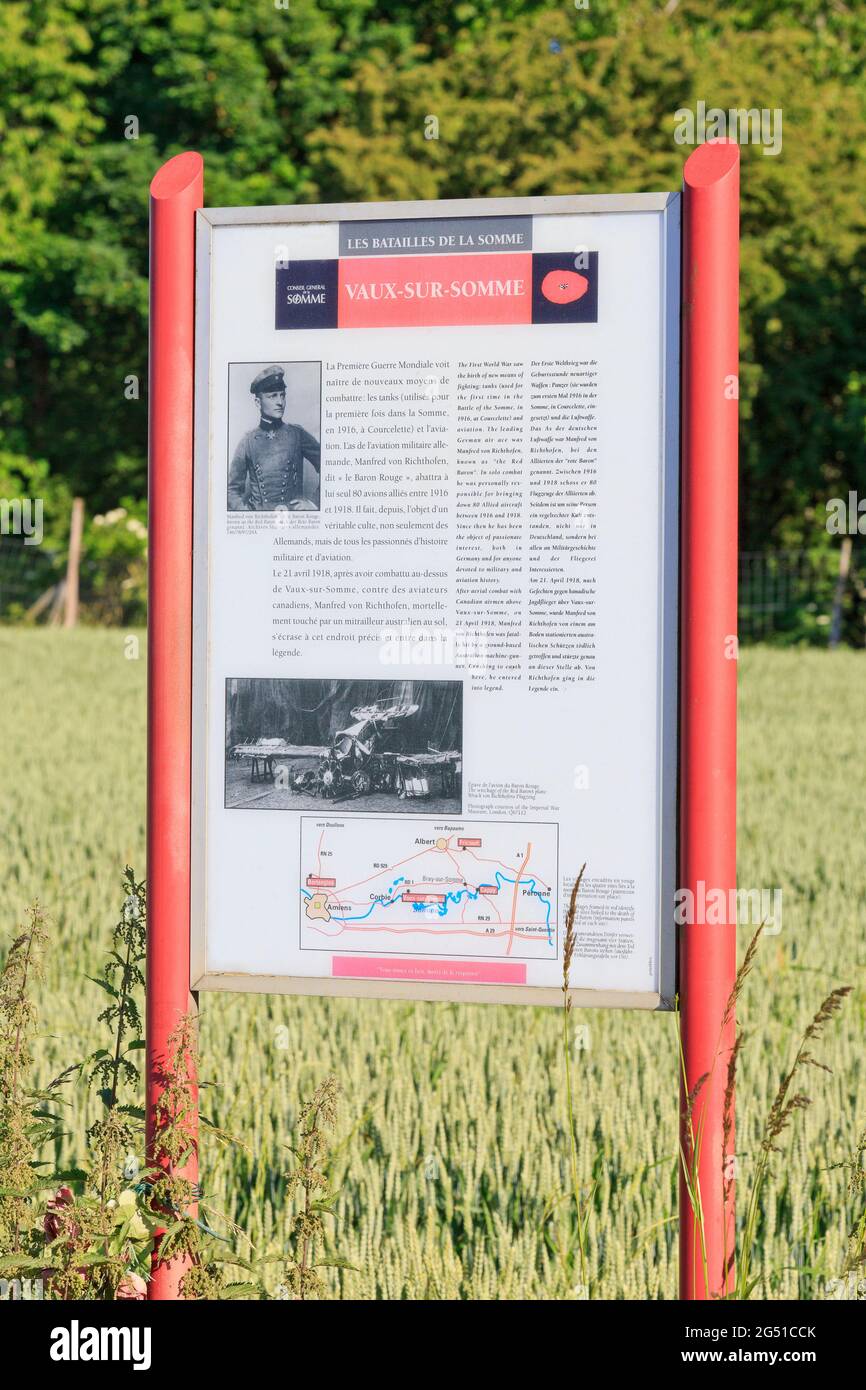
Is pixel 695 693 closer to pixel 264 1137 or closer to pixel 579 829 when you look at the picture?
pixel 579 829

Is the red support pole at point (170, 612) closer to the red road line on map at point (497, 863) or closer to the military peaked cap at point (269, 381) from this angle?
the military peaked cap at point (269, 381)

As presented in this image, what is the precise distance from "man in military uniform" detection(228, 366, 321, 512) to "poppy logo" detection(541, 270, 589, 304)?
56cm

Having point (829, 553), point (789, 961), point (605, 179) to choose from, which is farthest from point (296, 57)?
point (789, 961)

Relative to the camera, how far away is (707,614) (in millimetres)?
3051

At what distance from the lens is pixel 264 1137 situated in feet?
13.7

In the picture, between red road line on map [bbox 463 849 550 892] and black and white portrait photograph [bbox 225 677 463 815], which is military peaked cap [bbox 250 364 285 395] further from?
red road line on map [bbox 463 849 550 892]

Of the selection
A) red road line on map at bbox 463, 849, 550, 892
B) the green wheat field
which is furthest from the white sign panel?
the green wheat field

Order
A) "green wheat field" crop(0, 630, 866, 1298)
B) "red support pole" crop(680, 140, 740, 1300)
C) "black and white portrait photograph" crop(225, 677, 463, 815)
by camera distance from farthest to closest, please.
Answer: "green wheat field" crop(0, 630, 866, 1298)
"black and white portrait photograph" crop(225, 677, 463, 815)
"red support pole" crop(680, 140, 740, 1300)

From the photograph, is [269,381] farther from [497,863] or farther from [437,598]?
[497,863]

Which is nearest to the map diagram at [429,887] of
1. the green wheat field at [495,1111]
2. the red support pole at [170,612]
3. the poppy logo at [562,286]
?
the green wheat field at [495,1111]

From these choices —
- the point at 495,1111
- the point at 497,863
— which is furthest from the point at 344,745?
the point at 495,1111

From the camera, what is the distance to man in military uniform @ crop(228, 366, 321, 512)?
3225mm
